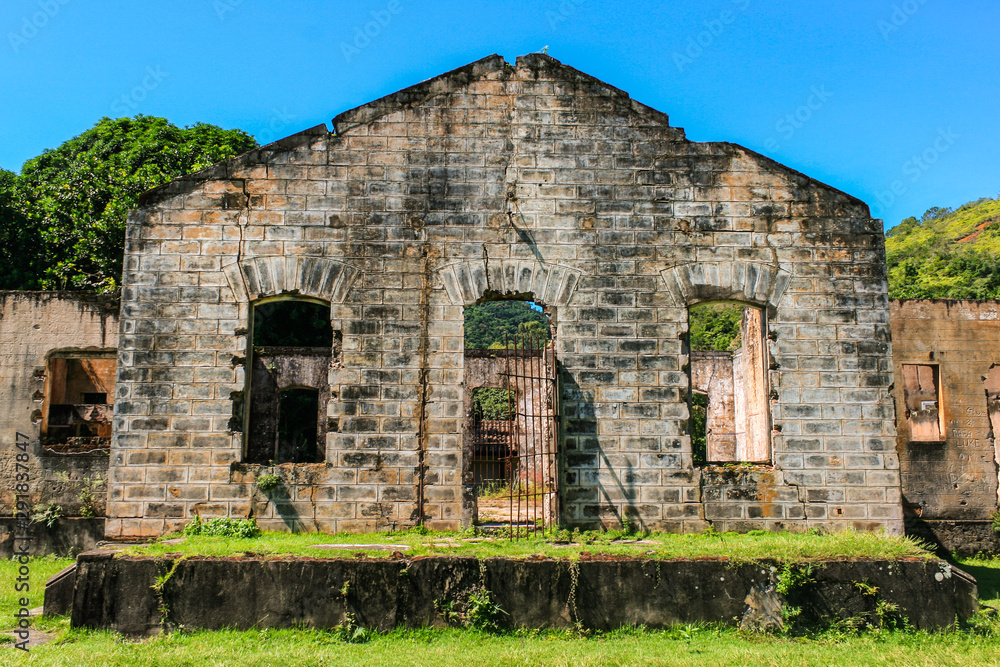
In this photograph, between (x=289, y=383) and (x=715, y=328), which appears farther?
(x=715, y=328)

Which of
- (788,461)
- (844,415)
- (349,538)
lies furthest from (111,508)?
(844,415)

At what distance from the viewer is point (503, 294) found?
8.33 metres

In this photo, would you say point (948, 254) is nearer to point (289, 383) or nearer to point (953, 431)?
point (953, 431)

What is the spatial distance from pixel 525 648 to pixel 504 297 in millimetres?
4021

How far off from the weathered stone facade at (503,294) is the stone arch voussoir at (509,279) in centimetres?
3

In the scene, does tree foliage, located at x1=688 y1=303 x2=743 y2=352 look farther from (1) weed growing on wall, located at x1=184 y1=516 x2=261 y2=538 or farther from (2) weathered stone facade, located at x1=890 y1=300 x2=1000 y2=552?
(1) weed growing on wall, located at x1=184 y1=516 x2=261 y2=538

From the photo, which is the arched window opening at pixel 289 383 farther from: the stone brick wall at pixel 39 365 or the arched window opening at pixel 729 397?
the arched window opening at pixel 729 397

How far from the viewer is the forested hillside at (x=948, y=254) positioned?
25781 mm

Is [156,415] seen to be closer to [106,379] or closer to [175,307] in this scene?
[175,307]

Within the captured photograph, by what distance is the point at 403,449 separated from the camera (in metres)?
7.94

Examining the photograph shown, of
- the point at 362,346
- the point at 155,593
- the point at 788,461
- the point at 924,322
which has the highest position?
the point at 924,322

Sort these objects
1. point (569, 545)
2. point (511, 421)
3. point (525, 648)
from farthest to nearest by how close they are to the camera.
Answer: point (511, 421) < point (569, 545) < point (525, 648)

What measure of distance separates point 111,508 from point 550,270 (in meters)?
5.60

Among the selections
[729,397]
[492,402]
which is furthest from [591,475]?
[492,402]
